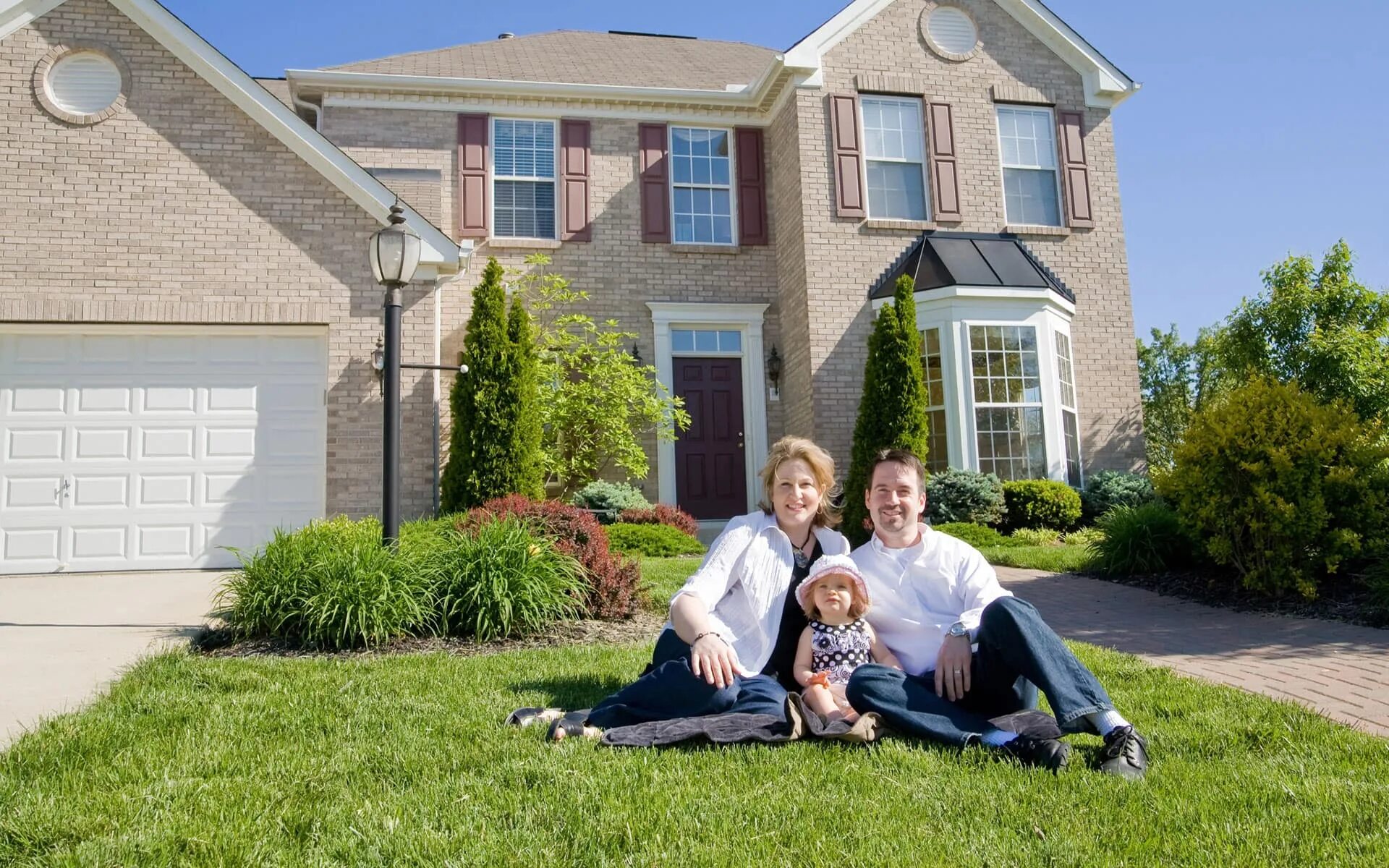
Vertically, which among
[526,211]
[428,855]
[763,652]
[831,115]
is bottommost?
[428,855]

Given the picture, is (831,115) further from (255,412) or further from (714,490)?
(255,412)

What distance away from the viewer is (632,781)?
2.67 metres

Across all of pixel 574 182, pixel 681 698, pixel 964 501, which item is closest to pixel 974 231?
pixel 964 501

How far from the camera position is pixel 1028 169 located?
13.3 metres

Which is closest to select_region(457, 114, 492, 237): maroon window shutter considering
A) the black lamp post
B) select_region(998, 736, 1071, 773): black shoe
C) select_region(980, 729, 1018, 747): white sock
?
the black lamp post

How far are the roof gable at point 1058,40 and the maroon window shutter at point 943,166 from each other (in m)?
1.63

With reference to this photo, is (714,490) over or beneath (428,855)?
over

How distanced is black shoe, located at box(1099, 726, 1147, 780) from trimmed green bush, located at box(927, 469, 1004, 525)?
7979mm

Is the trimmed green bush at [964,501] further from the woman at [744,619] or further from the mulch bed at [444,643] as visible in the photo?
the woman at [744,619]

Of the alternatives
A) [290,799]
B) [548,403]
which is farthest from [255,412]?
[290,799]

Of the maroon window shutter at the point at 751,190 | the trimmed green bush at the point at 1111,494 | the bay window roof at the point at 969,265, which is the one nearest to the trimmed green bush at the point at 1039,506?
the trimmed green bush at the point at 1111,494

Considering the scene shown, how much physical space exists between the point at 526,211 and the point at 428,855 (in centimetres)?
1159

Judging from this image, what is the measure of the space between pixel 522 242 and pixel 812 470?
990cm

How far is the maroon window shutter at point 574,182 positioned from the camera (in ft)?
41.8
